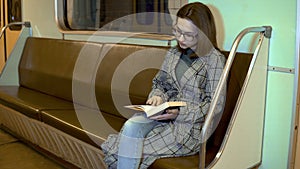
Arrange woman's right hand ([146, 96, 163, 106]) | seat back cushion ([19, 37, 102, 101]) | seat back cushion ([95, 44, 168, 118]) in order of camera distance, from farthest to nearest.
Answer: seat back cushion ([19, 37, 102, 101]) < seat back cushion ([95, 44, 168, 118]) < woman's right hand ([146, 96, 163, 106])

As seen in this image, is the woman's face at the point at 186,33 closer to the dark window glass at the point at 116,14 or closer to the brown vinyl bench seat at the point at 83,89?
the brown vinyl bench seat at the point at 83,89

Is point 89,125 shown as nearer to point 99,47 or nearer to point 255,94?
point 99,47

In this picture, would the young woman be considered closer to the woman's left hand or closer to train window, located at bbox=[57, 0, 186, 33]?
the woman's left hand

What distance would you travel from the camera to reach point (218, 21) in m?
2.29

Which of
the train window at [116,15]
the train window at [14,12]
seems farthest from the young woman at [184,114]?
the train window at [14,12]

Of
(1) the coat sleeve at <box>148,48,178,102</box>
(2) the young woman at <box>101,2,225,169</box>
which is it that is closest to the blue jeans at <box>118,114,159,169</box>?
(2) the young woman at <box>101,2,225,169</box>

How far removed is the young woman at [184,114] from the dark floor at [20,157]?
1.08 meters

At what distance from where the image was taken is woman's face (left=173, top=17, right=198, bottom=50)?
1.89m

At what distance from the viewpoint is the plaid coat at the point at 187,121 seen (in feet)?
6.10

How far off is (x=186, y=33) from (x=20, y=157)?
193 centimetres

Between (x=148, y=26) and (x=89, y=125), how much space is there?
0.94m

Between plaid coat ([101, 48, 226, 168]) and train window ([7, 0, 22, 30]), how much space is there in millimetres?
3223

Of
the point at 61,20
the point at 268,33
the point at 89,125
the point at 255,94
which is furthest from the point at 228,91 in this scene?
the point at 61,20

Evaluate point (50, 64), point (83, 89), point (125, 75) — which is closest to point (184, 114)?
point (125, 75)
